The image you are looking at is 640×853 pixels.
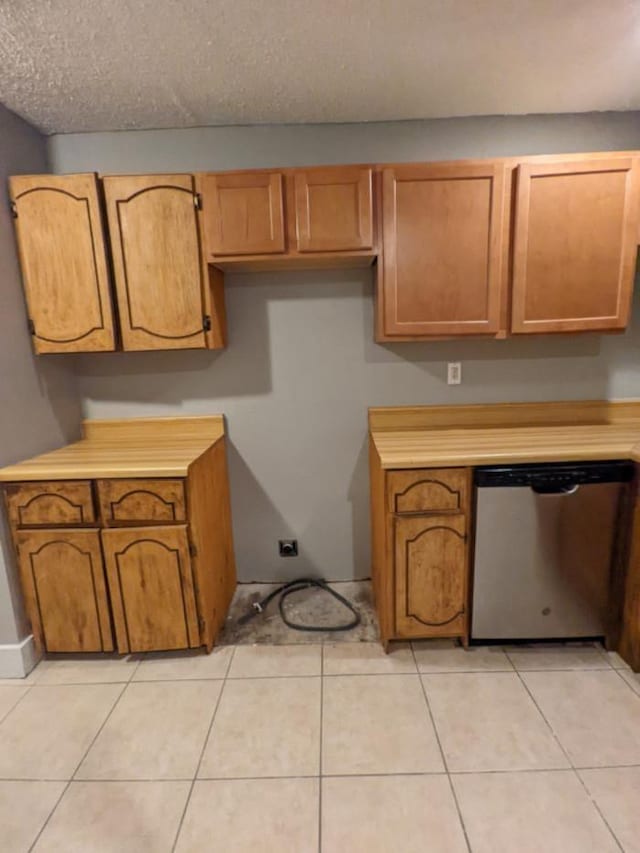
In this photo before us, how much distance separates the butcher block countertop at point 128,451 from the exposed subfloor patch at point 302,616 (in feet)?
2.93

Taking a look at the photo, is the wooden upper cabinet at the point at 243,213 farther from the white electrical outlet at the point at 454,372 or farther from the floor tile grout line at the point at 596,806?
the floor tile grout line at the point at 596,806

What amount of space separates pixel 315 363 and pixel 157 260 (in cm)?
88

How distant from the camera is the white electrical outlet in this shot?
7.47 ft

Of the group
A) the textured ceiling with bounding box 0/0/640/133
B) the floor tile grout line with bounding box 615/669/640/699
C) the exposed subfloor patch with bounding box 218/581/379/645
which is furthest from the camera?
the exposed subfloor patch with bounding box 218/581/379/645

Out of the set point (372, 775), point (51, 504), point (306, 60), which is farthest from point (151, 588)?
point (306, 60)

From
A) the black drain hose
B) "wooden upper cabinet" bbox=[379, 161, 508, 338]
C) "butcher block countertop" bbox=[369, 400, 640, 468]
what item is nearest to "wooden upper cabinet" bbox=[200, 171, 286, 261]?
"wooden upper cabinet" bbox=[379, 161, 508, 338]

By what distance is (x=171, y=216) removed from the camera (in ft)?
6.14

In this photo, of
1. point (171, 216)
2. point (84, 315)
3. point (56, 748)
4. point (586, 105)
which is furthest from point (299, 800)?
point (586, 105)

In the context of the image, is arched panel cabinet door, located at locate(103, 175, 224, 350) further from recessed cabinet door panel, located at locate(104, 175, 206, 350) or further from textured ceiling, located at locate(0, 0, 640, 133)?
textured ceiling, located at locate(0, 0, 640, 133)

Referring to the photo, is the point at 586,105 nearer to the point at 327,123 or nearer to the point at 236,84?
the point at 327,123

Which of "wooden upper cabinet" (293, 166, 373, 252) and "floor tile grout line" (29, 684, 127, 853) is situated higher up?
"wooden upper cabinet" (293, 166, 373, 252)

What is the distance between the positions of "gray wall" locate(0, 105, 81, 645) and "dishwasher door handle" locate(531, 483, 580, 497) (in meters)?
2.19

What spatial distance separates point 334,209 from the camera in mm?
1837

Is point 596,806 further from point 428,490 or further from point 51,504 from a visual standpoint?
point 51,504
